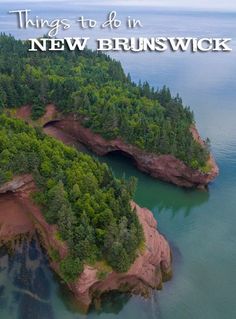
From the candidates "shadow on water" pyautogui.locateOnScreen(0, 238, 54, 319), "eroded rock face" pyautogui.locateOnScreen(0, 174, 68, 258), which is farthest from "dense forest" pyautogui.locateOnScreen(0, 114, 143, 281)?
"shadow on water" pyautogui.locateOnScreen(0, 238, 54, 319)

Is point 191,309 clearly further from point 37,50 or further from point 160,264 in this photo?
point 37,50

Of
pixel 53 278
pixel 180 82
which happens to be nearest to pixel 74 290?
pixel 53 278

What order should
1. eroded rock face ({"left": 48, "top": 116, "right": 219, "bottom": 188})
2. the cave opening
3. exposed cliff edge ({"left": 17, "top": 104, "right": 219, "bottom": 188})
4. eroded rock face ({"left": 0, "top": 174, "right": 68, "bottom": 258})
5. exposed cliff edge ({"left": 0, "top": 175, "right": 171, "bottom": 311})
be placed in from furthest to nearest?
the cave opening < exposed cliff edge ({"left": 17, "top": 104, "right": 219, "bottom": 188}) < eroded rock face ({"left": 48, "top": 116, "right": 219, "bottom": 188}) < eroded rock face ({"left": 0, "top": 174, "right": 68, "bottom": 258}) < exposed cliff edge ({"left": 0, "top": 175, "right": 171, "bottom": 311})

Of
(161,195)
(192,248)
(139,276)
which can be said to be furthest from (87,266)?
(161,195)

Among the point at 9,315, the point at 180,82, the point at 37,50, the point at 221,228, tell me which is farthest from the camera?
the point at 180,82

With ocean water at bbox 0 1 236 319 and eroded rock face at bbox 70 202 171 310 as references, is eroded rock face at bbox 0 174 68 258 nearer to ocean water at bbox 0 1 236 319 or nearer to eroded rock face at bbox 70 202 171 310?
ocean water at bbox 0 1 236 319

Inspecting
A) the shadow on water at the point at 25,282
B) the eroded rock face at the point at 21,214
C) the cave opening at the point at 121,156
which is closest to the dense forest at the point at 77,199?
the eroded rock face at the point at 21,214
